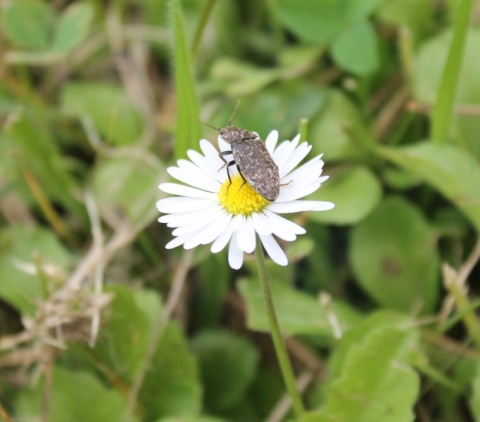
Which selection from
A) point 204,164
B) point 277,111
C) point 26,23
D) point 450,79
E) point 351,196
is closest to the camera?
point 204,164

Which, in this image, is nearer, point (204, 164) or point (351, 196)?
point (204, 164)

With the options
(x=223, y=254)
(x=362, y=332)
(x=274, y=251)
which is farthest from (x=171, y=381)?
(x=274, y=251)

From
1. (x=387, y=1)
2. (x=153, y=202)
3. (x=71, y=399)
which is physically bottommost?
(x=71, y=399)

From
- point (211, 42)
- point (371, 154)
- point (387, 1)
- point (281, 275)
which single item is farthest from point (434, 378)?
point (211, 42)

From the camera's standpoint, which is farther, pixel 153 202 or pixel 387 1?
pixel 387 1

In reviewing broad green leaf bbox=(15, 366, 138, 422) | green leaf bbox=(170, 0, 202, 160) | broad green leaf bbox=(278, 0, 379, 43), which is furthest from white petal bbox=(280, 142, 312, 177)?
broad green leaf bbox=(278, 0, 379, 43)

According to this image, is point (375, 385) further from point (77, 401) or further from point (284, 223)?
point (77, 401)

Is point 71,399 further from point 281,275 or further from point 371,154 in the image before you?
point 371,154
